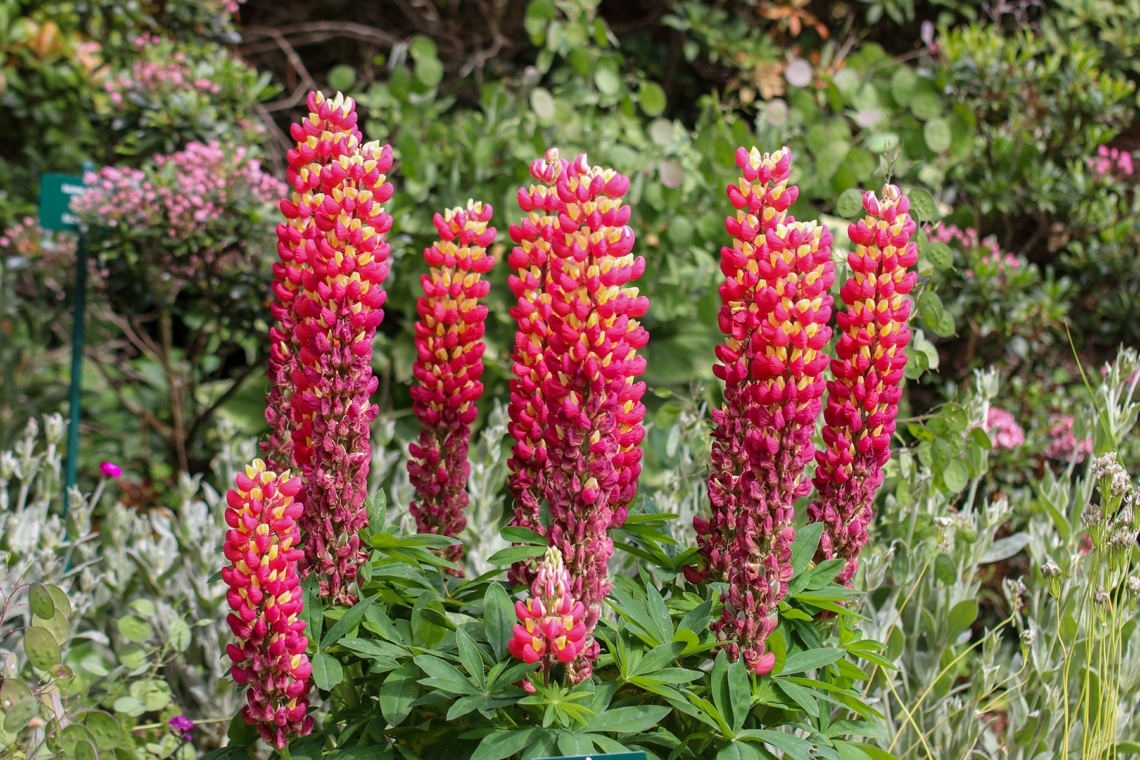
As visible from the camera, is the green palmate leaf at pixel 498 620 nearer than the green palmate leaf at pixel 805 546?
Yes

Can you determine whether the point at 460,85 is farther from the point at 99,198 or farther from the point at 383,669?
the point at 383,669

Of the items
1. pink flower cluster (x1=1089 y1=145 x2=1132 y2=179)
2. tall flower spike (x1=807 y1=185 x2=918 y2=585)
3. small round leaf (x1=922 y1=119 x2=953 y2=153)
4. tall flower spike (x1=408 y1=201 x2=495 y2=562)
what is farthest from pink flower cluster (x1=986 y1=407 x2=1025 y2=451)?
tall flower spike (x1=408 y1=201 x2=495 y2=562)

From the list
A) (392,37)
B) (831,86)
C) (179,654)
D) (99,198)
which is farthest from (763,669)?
(392,37)

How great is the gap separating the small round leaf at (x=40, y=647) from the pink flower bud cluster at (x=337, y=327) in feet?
1.44

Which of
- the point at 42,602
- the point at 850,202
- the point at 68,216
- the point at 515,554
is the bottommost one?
the point at 42,602

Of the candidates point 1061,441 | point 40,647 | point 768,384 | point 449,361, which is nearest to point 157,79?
point 449,361

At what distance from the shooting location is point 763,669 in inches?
58.2

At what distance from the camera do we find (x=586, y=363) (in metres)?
1.45

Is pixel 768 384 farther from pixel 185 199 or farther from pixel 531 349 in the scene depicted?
pixel 185 199

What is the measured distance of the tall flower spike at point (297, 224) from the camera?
1.62m

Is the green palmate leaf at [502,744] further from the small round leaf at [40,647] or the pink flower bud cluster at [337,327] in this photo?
the small round leaf at [40,647]

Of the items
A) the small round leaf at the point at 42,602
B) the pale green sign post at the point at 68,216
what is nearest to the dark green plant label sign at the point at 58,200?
the pale green sign post at the point at 68,216

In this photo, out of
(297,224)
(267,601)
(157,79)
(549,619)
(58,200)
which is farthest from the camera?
(157,79)

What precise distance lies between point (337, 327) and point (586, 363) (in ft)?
1.38
